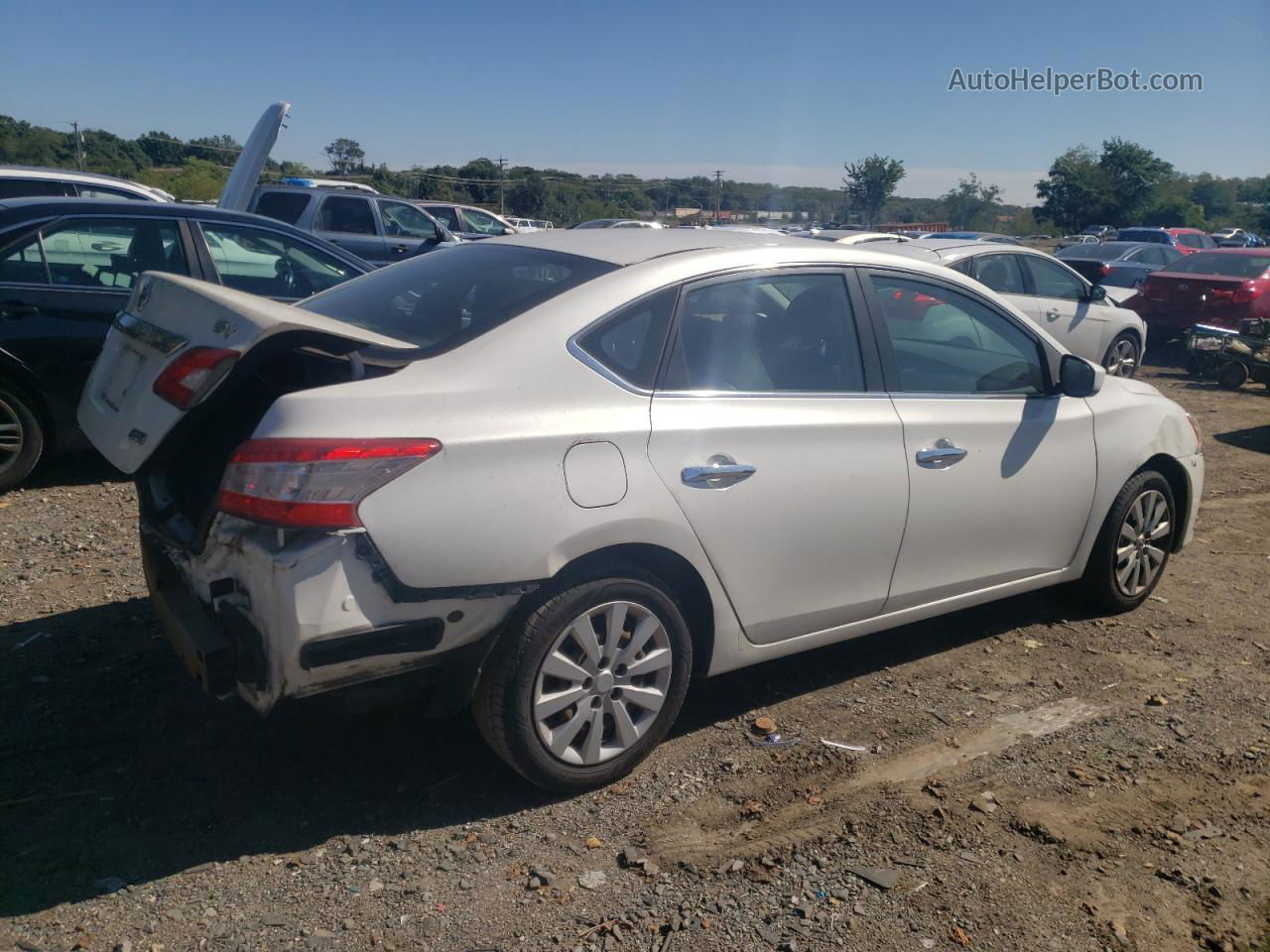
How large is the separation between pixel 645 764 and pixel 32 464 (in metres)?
4.35

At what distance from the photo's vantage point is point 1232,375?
12.8m

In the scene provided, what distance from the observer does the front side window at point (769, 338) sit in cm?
347

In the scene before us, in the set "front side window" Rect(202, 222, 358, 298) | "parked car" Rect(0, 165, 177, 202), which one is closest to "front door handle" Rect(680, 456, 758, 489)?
"front side window" Rect(202, 222, 358, 298)

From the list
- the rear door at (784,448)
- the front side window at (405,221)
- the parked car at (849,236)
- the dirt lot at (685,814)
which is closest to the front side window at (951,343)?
the rear door at (784,448)

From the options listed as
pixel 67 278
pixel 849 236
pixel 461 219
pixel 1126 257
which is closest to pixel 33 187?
pixel 67 278

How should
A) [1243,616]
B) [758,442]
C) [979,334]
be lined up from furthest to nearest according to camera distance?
1. [1243,616]
2. [979,334]
3. [758,442]

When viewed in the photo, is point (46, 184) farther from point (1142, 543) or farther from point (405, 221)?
point (1142, 543)

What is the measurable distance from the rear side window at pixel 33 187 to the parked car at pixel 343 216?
3476 mm

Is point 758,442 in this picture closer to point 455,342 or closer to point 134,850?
point 455,342

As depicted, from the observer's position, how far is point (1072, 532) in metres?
4.60

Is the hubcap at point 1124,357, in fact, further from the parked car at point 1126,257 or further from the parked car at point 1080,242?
the parked car at point 1080,242

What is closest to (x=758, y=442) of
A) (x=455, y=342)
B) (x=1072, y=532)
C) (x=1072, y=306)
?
(x=455, y=342)

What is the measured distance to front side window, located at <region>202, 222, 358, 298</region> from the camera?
653cm

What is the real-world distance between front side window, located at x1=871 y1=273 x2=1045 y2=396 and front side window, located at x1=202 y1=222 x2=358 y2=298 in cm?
389
